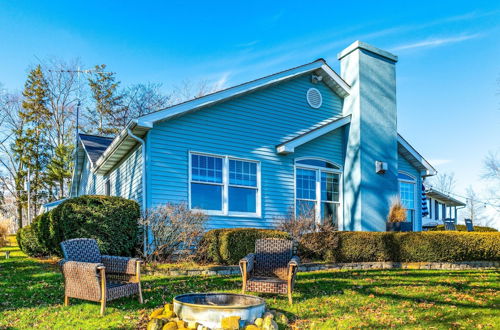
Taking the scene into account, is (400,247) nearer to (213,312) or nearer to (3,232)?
(213,312)

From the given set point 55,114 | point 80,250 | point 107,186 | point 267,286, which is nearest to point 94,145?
point 107,186

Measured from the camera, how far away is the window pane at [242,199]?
1176 cm

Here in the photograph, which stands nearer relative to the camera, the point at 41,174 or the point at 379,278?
the point at 379,278

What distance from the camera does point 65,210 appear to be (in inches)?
360

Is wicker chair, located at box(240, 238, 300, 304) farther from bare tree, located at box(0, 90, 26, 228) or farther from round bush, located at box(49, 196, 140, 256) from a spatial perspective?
bare tree, located at box(0, 90, 26, 228)

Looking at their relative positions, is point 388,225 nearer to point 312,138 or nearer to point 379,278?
point 312,138

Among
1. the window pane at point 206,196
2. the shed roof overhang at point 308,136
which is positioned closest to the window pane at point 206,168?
the window pane at point 206,196

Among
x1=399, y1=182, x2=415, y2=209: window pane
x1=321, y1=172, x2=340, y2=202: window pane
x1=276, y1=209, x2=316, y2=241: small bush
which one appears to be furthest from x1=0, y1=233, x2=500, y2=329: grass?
x1=399, y1=182, x2=415, y2=209: window pane

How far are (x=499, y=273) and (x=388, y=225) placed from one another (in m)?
3.75

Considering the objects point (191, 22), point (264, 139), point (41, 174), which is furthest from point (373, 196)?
point (41, 174)

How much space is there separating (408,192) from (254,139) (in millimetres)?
7319

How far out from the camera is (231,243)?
9297mm

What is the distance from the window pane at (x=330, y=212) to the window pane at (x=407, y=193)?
359 centimetres

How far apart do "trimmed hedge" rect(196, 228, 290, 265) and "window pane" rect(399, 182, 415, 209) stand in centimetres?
815
